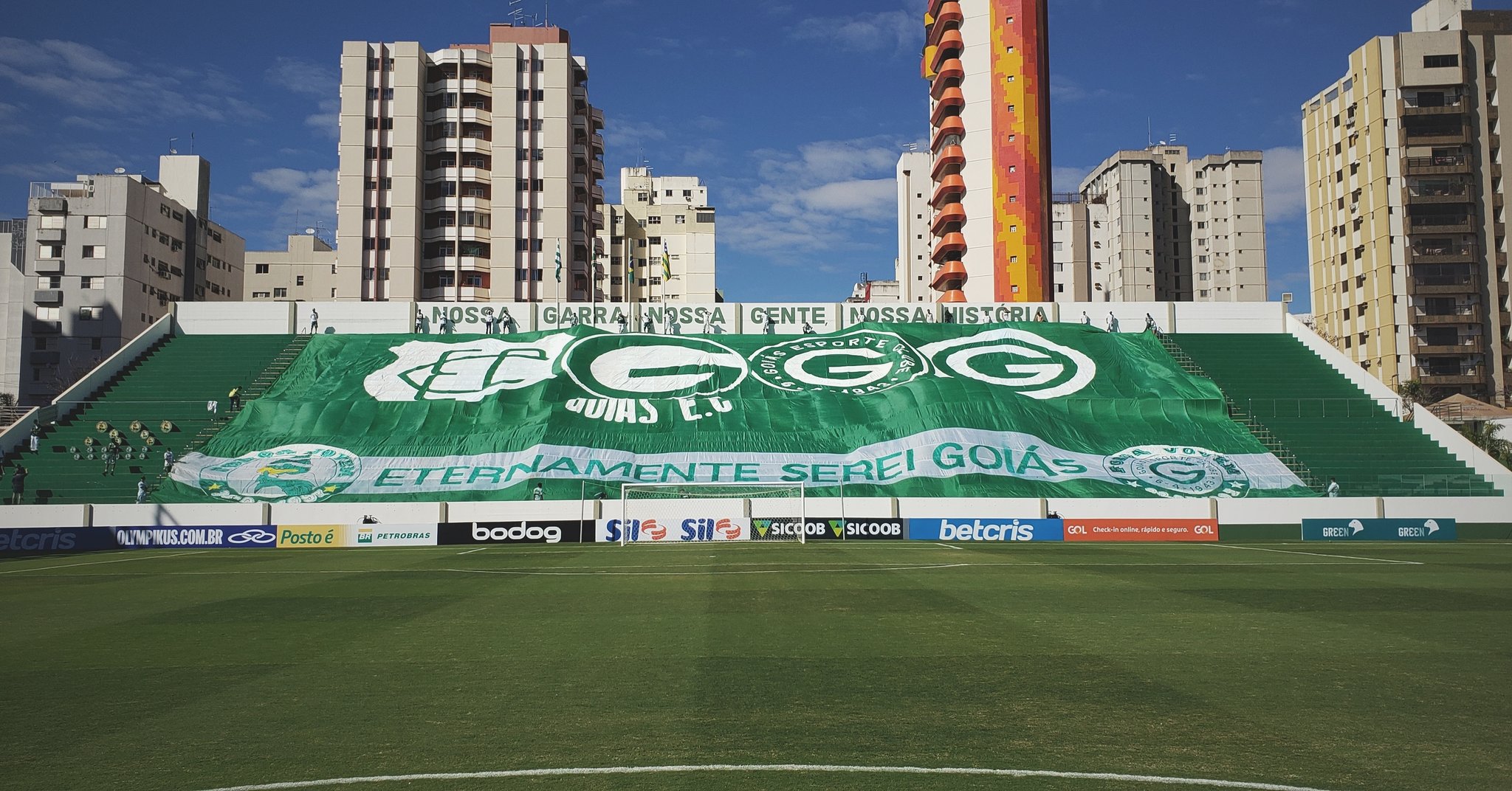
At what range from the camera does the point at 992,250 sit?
79375 mm

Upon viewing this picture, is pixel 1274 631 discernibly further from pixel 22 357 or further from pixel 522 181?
pixel 22 357

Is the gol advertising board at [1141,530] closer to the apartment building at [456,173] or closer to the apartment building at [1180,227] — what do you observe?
the apartment building at [456,173]

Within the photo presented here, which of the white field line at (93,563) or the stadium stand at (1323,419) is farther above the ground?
the stadium stand at (1323,419)

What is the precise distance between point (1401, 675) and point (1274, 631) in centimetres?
305

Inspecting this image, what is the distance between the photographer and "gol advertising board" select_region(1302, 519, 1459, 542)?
3891 cm

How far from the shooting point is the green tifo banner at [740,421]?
45188 mm

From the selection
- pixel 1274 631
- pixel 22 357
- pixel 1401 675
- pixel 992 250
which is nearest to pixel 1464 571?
pixel 1274 631

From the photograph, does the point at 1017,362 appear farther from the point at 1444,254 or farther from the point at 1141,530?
the point at 1444,254

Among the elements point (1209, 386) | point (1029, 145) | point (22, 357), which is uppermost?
point (1029, 145)

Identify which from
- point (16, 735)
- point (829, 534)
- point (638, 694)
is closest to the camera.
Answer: point (16, 735)

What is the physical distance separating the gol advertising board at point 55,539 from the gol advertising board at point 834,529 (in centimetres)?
2559

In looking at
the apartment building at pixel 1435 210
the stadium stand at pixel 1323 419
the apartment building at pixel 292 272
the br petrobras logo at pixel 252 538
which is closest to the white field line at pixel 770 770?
the br petrobras logo at pixel 252 538

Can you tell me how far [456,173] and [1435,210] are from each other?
319 ft

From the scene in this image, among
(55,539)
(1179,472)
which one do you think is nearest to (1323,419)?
(1179,472)
